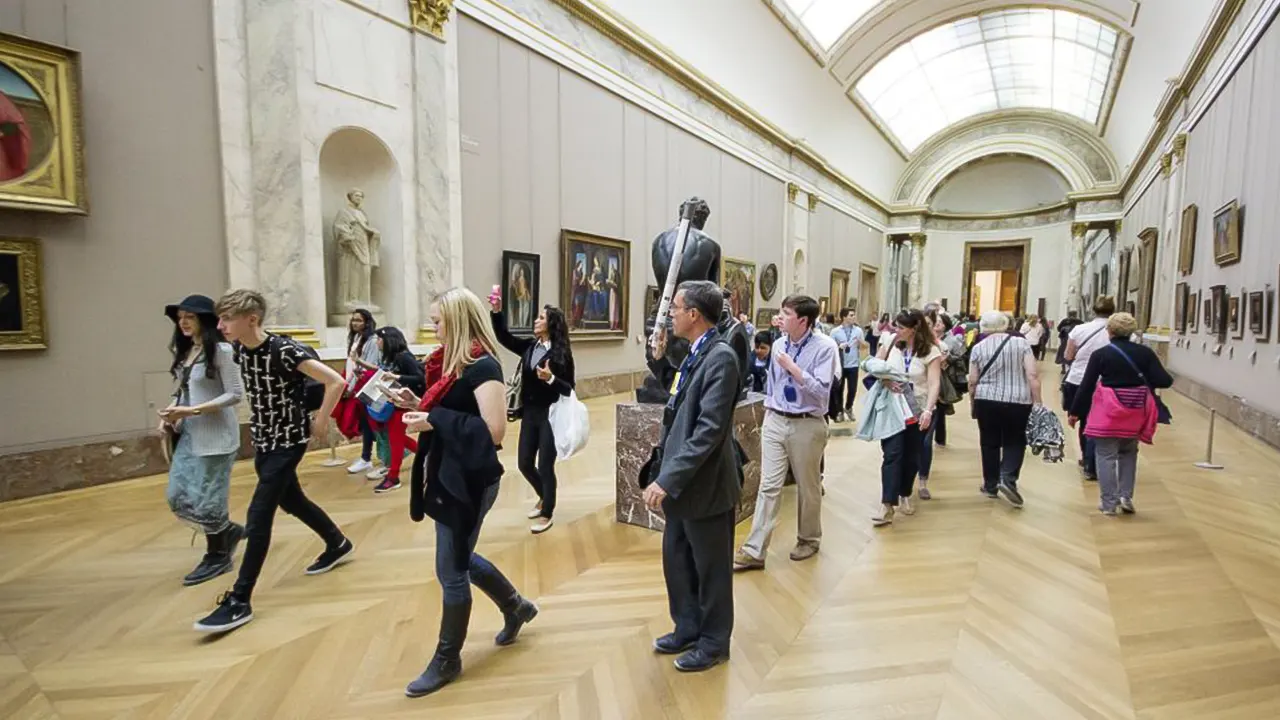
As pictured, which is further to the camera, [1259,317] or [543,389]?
[1259,317]

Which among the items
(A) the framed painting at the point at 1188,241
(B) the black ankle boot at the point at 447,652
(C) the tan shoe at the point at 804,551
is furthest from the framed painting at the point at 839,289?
(B) the black ankle boot at the point at 447,652

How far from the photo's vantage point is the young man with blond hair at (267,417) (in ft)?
10.0

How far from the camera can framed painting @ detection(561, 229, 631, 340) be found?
1007cm

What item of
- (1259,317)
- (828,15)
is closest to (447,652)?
(1259,317)

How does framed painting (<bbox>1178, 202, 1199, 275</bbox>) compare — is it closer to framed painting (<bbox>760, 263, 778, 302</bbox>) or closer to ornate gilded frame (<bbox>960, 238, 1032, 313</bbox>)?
framed painting (<bbox>760, 263, 778, 302</bbox>)

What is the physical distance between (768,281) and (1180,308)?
8.85 m

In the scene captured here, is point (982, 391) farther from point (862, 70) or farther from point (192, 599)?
point (862, 70)

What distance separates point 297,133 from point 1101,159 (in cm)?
2785

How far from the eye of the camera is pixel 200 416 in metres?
3.55

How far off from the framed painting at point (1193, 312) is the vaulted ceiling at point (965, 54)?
8.58 meters

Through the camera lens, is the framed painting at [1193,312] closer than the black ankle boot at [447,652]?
No

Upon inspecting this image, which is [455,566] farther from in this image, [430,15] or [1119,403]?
[430,15]

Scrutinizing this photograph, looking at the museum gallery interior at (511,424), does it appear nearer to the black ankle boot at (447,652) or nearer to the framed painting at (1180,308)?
the black ankle boot at (447,652)

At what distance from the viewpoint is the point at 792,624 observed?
3.21 metres
